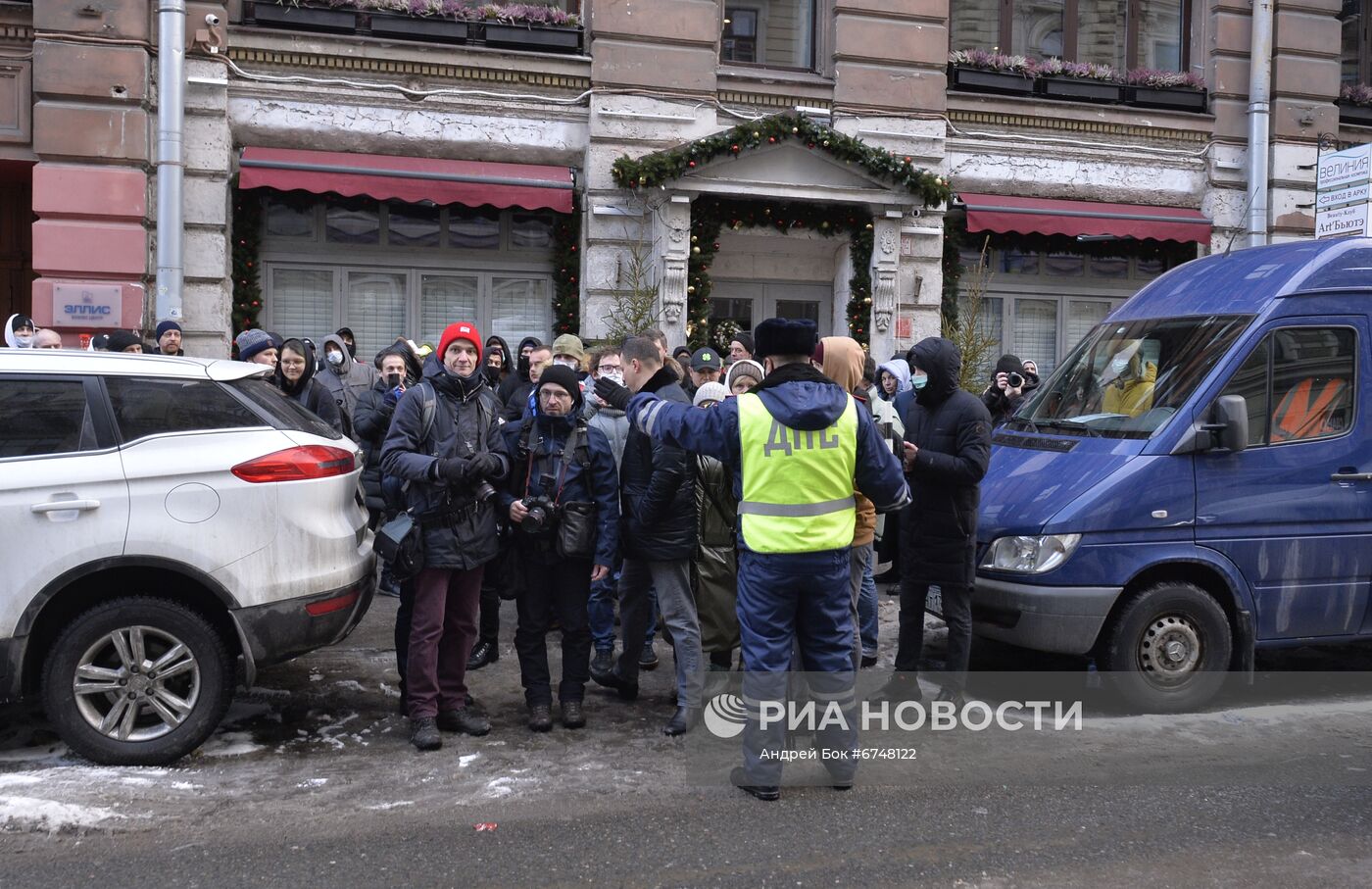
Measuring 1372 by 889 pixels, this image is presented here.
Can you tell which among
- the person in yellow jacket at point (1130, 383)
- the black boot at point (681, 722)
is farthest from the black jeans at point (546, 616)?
the person in yellow jacket at point (1130, 383)

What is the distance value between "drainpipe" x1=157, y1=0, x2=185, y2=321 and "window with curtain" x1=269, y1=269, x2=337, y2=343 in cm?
139

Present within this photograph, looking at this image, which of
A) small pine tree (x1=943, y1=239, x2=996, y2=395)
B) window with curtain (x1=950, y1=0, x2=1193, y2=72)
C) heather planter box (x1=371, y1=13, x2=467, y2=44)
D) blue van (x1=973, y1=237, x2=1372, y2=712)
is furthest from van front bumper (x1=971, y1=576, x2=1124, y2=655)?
window with curtain (x1=950, y1=0, x2=1193, y2=72)

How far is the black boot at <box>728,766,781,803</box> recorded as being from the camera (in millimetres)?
4891

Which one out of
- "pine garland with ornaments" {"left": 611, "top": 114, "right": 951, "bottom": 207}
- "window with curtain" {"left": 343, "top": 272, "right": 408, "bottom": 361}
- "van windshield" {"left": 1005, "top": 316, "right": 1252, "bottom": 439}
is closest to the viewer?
"van windshield" {"left": 1005, "top": 316, "right": 1252, "bottom": 439}

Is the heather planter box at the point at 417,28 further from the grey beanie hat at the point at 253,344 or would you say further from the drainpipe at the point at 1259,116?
the drainpipe at the point at 1259,116

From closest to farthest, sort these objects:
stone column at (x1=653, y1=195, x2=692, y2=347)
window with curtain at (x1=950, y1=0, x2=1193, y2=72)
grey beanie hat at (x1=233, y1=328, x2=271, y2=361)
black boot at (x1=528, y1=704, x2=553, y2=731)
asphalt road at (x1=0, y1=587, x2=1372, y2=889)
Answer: asphalt road at (x1=0, y1=587, x2=1372, y2=889)
black boot at (x1=528, y1=704, x2=553, y2=731)
grey beanie hat at (x1=233, y1=328, x2=271, y2=361)
stone column at (x1=653, y1=195, x2=692, y2=347)
window with curtain at (x1=950, y1=0, x2=1193, y2=72)

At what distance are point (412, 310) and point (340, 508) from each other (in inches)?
331

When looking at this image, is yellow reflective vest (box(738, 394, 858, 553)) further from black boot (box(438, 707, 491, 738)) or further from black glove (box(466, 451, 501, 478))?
black boot (box(438, 707, 491, 738))

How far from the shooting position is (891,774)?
527cm

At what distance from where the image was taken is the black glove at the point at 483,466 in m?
5.40

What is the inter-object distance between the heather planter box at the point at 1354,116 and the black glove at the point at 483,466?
15.1 m

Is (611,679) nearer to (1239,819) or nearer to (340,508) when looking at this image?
(340,508)

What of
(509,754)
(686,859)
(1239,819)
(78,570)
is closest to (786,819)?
(686,859)

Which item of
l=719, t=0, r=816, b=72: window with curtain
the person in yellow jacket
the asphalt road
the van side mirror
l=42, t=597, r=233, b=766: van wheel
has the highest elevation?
l=719, t=0, r=816, b=72: window with curtain
